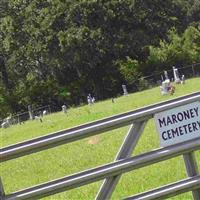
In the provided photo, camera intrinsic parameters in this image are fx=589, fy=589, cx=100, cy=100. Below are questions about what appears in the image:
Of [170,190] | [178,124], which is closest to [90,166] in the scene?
[170,190]

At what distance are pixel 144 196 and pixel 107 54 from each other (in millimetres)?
52247

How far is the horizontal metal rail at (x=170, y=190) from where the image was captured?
5.47 m

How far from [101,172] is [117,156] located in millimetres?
273

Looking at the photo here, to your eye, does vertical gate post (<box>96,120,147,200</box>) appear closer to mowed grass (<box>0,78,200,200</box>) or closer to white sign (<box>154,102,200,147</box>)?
white sign (<box>154,102,200,147</box>)

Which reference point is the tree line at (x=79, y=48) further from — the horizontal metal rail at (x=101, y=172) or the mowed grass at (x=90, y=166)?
the horizontal metal rail at (x=101, y=172)

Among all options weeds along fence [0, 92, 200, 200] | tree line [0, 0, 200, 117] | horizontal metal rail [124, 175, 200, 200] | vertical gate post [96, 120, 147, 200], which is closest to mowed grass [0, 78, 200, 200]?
horizontal metal rail [124, 175, 200, 200]

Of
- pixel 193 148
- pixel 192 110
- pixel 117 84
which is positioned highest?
pixel 192 110

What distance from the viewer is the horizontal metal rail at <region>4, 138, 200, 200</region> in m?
5.14

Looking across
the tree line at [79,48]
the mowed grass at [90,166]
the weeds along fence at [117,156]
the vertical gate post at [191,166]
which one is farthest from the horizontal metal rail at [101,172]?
the tree line at [79,48]

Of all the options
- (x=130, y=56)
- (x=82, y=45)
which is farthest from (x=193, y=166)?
(x=130, y=56)

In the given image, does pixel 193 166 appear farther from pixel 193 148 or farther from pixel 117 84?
pixel 117 84

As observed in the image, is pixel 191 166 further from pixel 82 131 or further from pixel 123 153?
pixel 82 131

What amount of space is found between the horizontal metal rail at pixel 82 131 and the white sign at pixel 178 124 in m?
0.06

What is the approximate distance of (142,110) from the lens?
547 cm
